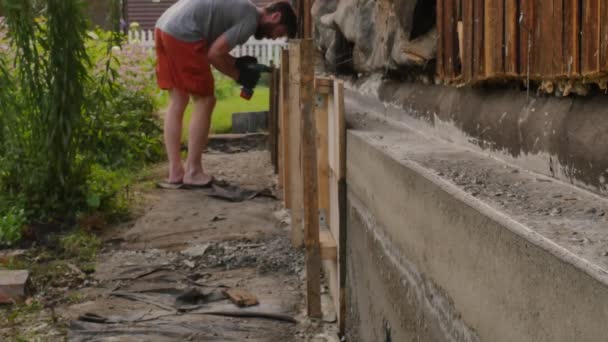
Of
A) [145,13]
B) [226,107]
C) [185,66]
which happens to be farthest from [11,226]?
[145,13]

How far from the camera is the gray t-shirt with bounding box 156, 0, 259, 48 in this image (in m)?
6.75

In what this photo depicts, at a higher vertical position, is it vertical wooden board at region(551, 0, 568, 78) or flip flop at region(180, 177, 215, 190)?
vertical wooden board at region(551, 0, 568, 78)

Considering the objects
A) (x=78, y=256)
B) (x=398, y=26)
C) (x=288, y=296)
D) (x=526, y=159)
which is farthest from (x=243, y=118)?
(x=526, y=159)

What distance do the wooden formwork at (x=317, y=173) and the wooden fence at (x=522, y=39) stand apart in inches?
28.1

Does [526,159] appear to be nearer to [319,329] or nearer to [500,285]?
[500,285]

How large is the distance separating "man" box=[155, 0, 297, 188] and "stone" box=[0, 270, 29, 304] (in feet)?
9.32

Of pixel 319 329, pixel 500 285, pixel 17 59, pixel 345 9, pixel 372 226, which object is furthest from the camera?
pixel 17 59

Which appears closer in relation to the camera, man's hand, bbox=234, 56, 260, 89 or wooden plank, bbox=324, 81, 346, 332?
wooden plank, bbox=324, 81, 346, 332

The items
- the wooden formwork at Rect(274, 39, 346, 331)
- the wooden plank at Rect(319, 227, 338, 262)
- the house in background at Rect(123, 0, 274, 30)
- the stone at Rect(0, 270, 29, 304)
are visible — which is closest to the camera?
the wooden formwork at Rect(274, 39, 346, 331)

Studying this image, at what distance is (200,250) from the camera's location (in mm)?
4859

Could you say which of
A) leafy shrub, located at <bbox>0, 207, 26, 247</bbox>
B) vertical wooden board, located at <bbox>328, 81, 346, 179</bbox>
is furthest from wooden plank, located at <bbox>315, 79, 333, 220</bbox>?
leafy shrub, located at <bbox>0, 207, 26, 247</bbox>

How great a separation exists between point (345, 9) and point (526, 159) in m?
2.82

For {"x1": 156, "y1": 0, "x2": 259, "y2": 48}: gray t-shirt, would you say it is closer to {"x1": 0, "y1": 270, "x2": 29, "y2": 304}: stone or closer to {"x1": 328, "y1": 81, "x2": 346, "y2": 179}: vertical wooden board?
{"x1": 0, "y1": 270, "x2": 29, "y2": 304}: stone

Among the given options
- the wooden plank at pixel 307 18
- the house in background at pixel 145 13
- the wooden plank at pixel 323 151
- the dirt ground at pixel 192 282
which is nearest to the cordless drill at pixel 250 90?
the wooden plank at pixel 307 18
